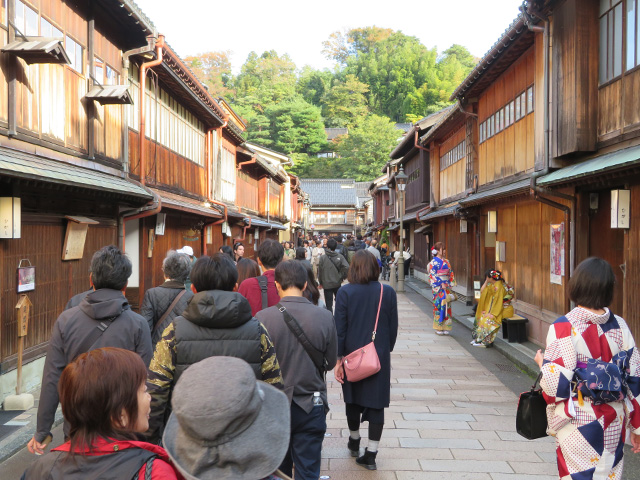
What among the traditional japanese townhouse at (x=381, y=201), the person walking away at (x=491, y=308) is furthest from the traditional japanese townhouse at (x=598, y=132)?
the traditional japanese townhouse at (x=381, y=201)

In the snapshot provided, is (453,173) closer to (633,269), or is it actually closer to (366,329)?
(633,269)

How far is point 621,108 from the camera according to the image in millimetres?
7469

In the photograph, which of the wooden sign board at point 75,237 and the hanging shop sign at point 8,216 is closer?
the hanging shop sign at point 8,216

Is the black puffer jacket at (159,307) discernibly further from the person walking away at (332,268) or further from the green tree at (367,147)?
the green tree at (367,147)

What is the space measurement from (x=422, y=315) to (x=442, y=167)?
791 cm

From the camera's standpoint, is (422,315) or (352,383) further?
(422,315)

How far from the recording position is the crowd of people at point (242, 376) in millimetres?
1704

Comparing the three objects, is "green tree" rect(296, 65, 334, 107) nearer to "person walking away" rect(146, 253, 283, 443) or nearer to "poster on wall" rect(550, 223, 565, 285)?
"poster on wall" rect(550, 223, 565, 285)

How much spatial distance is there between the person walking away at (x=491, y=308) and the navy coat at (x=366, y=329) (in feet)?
20.6

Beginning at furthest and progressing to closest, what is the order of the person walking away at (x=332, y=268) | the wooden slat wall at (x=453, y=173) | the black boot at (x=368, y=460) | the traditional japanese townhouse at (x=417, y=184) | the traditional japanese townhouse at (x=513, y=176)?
1. the traditional japanese townhouse at (x=417, y=184)
2. the wooden slat wall at (x=453, y=173)
3. the person walking away at (x=332, y=268)
4. the traditional japanese townhouse at (x=513, y=176)
5. the black boot at (x=368, y=460)

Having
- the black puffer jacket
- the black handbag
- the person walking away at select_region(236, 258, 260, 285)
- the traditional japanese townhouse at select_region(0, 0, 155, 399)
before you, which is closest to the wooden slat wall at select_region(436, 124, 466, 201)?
the traditional japanese townhouse at select_region(0, 0, 155, 399)

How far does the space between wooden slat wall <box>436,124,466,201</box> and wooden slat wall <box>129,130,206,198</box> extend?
28.4ft

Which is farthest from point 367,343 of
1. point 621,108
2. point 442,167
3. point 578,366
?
point 442,167

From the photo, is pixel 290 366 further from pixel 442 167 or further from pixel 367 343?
pixel 442 167
